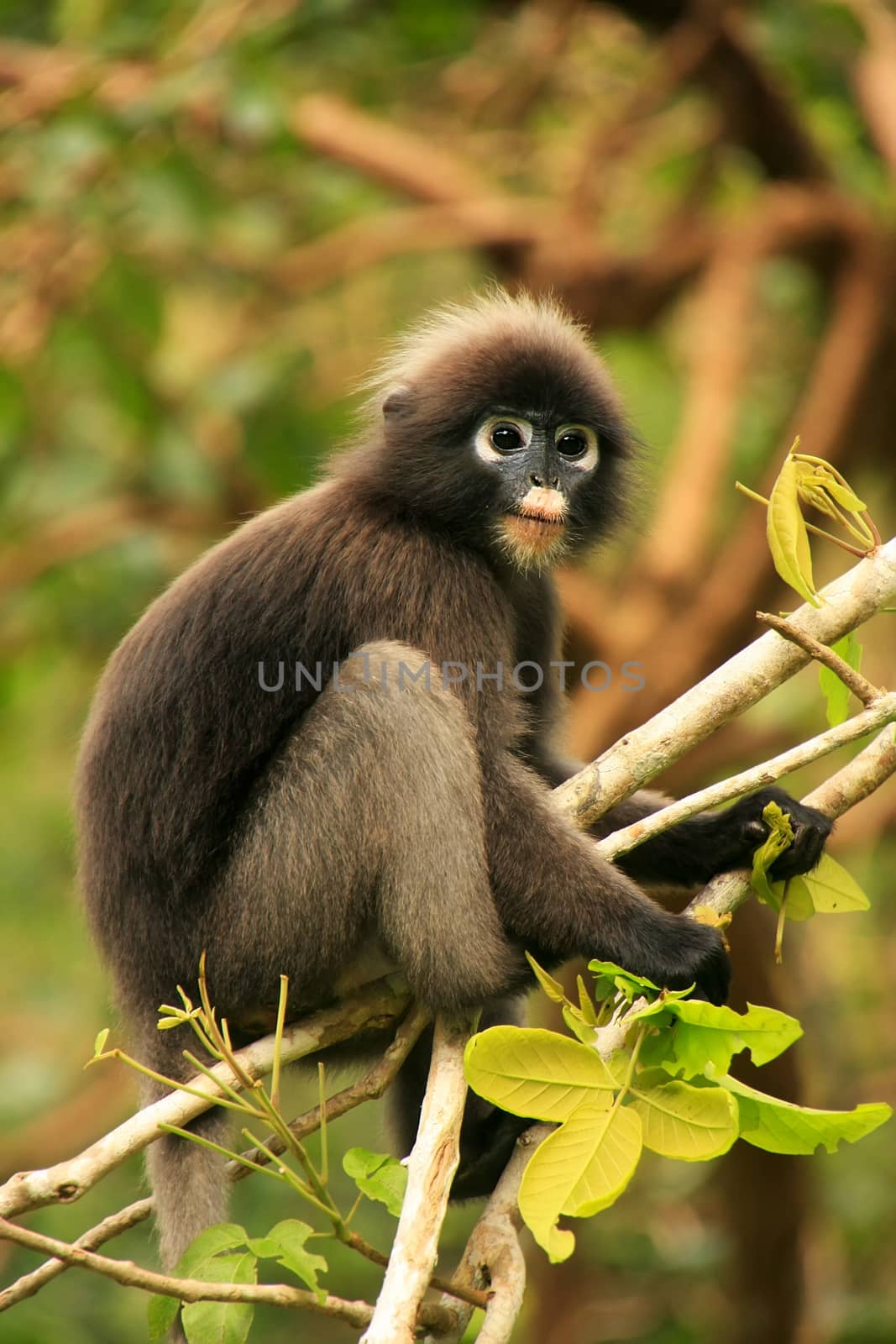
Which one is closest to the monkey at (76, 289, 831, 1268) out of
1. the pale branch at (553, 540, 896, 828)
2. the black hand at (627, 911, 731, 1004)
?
the black hand at (627, 911, 731, 1004)

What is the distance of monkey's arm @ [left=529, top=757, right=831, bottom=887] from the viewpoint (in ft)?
10.1

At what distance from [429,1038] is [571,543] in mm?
1356

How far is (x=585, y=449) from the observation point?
13.0 feet

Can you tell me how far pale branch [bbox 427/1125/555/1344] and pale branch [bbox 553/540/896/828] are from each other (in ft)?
2.71

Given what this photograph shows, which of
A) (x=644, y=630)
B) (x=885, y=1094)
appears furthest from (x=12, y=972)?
(x=885, y=1094)

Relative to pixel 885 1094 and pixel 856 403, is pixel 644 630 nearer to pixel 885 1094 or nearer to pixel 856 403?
pixel 856 403

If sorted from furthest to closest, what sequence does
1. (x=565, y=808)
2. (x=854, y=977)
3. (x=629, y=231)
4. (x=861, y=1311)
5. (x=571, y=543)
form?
(x=629, y=231), (x=854, y=977), (x=861, y=1311), (x=571, y=543), (x=565, y=808)

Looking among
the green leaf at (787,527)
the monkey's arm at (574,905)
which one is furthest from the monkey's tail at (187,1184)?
the green leaf at (787,527)

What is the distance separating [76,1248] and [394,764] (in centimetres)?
122

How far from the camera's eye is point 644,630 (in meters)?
6.87

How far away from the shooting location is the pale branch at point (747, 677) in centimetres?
297

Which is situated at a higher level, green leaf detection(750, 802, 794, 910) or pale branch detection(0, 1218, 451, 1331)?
green leaf detection(750, 802, 794, 910)

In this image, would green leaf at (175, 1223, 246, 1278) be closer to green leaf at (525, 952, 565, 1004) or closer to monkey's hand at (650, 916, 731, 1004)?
green leaf at (525, 952, 565, 1004)

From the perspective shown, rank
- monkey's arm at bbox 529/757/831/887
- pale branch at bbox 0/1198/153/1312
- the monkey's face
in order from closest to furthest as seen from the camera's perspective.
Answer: pale branch at bbox 0/1198/153/1312, monkey's arm at bbox 529/757/831/887, the monkey's face
